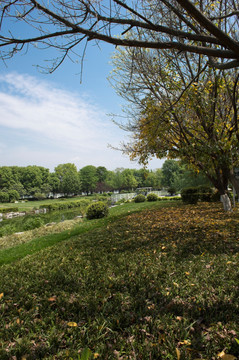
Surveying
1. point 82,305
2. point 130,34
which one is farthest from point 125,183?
point 82,305

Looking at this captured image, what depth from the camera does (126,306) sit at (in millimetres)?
2367

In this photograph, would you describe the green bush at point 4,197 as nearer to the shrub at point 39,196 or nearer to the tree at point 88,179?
the shrub at point 39,196

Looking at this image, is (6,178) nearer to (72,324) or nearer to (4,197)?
(4,197)

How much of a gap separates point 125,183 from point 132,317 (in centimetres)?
6436

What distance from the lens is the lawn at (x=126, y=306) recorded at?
5.88ft

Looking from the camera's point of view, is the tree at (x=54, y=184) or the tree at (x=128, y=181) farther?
the tree at (x=128, y=181)

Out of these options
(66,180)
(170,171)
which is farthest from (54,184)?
(170,171)

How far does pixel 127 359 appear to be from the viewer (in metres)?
1.66

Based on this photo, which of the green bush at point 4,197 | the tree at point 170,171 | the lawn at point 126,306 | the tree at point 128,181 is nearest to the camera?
the lawn at point 126,306

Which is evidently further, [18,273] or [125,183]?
[125,183]

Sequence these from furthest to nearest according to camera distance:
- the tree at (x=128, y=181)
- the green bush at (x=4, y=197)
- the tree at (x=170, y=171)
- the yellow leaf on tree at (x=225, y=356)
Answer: the tree at (x=128, y=181) < the tree at (x=170, y=171) < the green bush at (x=4, y=197) < the yellow leaf on tree at (x=225, y=356)

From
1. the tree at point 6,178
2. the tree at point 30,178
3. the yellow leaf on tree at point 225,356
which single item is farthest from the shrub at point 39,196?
the yellow leaf on tree at point 225,356

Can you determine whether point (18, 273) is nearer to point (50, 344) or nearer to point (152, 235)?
point (50, 344)

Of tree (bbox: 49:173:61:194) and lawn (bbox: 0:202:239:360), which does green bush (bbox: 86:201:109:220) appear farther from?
tree (bbox: 49:173:61:194)
